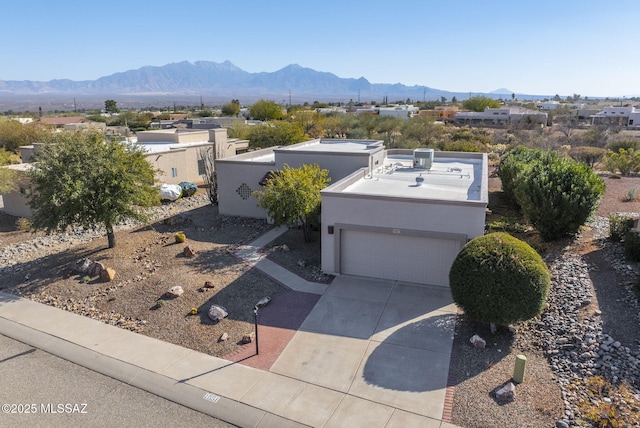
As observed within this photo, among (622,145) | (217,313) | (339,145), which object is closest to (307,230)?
(217,313)

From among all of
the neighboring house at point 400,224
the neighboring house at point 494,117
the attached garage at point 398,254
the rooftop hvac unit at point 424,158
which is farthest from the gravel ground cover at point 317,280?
the neighboring house at point 494,117

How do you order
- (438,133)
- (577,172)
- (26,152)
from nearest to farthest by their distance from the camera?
(577,172)
(26,152)
(438,133)

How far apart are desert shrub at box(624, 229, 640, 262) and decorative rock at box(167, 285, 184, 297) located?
49.8 ft

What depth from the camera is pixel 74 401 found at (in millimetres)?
10039

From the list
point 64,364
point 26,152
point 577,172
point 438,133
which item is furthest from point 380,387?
point 438,133

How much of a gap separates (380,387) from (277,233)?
40.0ft

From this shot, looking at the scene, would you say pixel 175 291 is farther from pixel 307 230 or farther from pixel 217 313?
pixel 307 230

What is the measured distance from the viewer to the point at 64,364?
1147cm

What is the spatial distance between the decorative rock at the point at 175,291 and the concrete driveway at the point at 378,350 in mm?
4688

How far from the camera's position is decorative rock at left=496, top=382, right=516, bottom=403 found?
9.54 metres

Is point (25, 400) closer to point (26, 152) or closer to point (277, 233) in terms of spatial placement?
point (277, 233)

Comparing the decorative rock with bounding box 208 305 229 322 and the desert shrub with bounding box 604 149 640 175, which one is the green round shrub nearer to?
the decorative rock with bounding box 208 305 229 322

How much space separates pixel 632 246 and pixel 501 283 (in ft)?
21.9

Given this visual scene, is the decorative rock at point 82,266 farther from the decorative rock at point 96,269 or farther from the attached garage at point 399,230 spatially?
the attached garage at point 399,230
